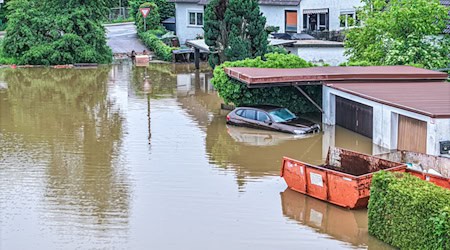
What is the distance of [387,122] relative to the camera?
28.6 metres

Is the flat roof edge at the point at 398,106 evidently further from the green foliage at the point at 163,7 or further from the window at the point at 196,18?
the green foliage at the point at 163,7

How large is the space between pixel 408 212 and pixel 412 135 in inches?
403

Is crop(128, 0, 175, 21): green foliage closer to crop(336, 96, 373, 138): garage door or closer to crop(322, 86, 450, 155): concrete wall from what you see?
crop(322, 86, 450, 155): concrete wall

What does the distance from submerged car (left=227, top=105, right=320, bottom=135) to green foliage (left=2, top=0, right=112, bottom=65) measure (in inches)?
1058

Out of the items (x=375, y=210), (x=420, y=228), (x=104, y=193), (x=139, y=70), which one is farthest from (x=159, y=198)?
(x=139, y=70)

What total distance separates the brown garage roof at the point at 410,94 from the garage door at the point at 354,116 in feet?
2.65

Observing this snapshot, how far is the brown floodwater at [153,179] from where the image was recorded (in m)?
19.8

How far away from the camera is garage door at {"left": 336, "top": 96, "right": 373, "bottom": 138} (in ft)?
103

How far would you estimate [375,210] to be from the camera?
61.8ft

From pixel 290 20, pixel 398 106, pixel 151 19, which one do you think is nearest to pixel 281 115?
pixel 398 106

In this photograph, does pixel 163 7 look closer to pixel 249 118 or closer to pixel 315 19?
pixel 315 19

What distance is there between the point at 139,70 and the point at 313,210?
35763 millimetres

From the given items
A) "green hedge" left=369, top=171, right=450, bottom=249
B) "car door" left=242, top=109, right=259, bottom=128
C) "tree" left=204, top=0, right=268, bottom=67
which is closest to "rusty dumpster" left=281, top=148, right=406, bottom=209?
"green hedge" left=369, top=171, right=450, bottom=249

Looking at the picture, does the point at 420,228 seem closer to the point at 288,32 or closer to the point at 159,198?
the point at 159,198
